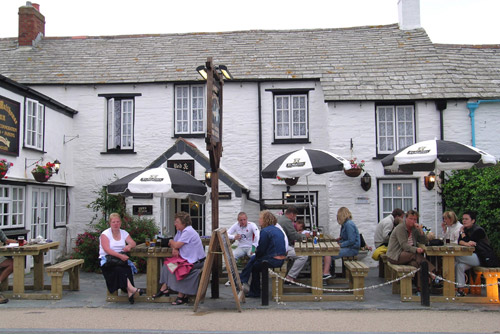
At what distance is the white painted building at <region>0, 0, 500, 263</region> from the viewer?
1422 cm

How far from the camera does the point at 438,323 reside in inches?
296

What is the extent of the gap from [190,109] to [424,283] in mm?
9319

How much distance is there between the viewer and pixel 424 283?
8.57 meters

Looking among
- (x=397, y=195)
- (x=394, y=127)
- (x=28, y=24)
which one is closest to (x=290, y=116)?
(x=394, y=127)

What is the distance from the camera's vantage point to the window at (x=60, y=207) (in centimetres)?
1482

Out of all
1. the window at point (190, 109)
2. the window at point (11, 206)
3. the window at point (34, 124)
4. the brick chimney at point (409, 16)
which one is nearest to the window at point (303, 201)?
the window at point (190, 109)

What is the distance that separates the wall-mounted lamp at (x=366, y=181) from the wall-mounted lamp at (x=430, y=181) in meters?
1.49

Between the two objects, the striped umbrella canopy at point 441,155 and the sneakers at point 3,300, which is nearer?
the sneakers at point 3,300

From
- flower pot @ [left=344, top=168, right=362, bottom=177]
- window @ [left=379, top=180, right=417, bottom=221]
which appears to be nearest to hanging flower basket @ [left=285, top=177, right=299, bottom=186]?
flower pot @ [left=344, top=168, right=362, bottom=177]

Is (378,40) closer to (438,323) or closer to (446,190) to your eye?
(446,190)

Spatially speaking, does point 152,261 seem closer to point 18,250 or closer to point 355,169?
point 18,250

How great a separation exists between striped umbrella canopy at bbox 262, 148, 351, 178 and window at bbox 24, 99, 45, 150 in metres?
6.43

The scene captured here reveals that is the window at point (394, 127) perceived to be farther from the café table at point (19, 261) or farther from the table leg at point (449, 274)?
Answer: the café table at point (19, 261)

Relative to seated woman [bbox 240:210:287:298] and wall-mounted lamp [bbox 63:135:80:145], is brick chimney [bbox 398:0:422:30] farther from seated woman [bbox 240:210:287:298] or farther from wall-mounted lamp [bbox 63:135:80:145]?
wall-mounted lamp [bbox 63:135:80:145]
